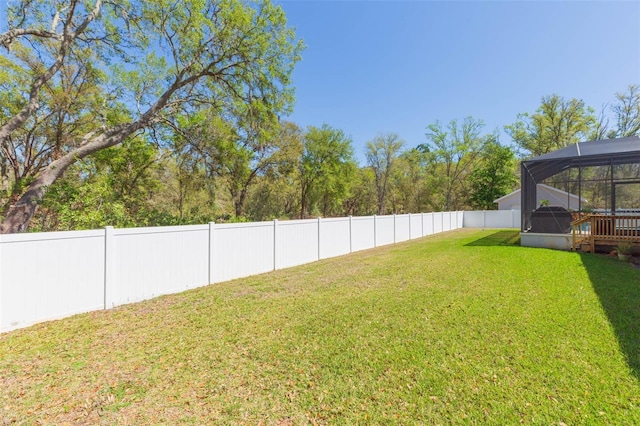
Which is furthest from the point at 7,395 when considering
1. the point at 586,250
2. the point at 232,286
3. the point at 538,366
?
the point at 586,250

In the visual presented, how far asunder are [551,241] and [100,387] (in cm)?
1280

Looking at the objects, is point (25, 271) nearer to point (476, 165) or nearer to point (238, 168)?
point (238, 168)

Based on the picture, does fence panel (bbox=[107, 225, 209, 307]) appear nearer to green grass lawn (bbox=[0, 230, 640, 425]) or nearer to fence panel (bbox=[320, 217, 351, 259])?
green grass lawn (bbox=[0, 230, 640, 425])

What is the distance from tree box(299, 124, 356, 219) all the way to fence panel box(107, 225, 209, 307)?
69.4 ft

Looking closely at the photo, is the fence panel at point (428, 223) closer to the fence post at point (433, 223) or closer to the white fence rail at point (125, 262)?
the fence post at point (433, 223)

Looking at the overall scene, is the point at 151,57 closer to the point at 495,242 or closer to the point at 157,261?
the point at 157,261

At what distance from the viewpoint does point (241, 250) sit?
254 inches

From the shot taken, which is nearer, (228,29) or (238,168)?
(228,29)

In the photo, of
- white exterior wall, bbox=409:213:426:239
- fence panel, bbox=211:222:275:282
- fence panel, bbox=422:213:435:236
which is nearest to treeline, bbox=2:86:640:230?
fence panel, bbox=211:222:275:282

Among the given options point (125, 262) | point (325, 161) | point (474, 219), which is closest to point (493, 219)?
point (474, 219)

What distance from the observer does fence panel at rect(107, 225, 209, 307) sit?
4.50 metres

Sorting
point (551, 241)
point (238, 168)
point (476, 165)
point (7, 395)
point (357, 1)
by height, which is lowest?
point (7, 395)

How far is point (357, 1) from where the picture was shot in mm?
10852

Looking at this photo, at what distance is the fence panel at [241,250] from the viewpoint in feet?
19.6
